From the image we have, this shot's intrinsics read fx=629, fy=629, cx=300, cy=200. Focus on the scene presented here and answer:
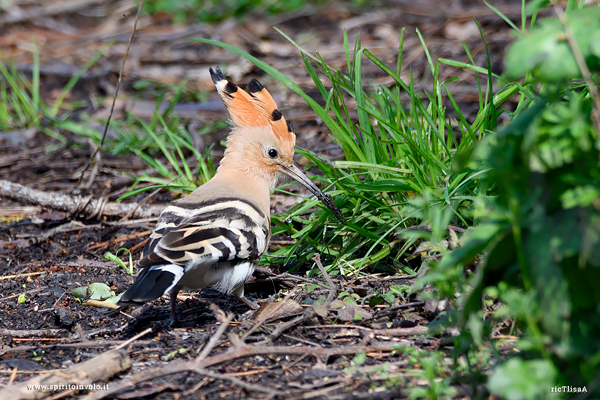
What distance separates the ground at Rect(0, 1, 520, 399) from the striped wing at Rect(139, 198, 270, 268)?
25 cm

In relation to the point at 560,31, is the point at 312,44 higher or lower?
higher

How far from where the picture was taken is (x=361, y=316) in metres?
2.45

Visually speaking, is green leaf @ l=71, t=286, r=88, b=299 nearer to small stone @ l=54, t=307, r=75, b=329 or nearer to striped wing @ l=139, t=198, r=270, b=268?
small stone @ l=54, t=307, r=75, b=329

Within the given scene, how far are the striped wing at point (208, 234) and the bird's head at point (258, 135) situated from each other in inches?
19.1

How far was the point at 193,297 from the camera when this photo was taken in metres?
3.07

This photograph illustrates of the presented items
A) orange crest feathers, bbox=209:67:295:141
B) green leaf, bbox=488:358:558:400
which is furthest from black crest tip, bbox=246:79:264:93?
green leaf, bbox=488:358:558:400

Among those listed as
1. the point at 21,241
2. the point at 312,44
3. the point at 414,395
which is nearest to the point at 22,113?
the point at 21,241

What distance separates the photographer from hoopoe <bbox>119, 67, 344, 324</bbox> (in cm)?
247

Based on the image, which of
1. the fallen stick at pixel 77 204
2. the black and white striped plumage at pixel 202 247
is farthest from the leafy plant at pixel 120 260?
the black and white striped plumage at pixel 202 247

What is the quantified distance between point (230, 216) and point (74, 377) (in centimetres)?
103

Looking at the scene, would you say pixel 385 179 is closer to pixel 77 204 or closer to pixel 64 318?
pixel 64 318

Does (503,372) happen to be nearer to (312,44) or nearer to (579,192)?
(579,192)

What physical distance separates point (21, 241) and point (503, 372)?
3.03 metres

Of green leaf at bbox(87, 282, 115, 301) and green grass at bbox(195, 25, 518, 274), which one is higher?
green grass at bbox(195, 25, 518, 274)
